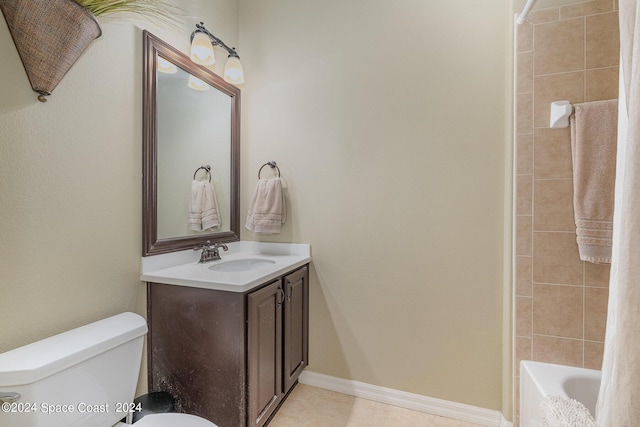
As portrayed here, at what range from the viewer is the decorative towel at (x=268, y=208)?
197 centimetres

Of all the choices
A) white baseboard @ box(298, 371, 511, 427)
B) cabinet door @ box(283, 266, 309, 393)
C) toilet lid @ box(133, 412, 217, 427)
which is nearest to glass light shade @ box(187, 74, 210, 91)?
cabinet door @ box(283, 266, 309, 393)

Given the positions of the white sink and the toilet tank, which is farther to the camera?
the white sink

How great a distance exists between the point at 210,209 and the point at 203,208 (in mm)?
64

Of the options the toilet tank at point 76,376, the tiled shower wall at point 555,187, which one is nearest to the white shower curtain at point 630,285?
the tiled shower wall at point 555,187

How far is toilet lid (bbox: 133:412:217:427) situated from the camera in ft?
3.67

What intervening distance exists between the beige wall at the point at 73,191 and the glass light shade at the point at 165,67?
0.12 m

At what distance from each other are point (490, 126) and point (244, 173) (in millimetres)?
1622

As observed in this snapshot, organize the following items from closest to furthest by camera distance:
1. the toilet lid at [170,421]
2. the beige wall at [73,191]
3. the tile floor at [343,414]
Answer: the beige wall at [73,191] → the toilet lid at [170,421] → the tile floor at [343,414]

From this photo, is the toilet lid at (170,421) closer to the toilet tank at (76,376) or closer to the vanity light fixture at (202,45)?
the toilet tank at (76,376)

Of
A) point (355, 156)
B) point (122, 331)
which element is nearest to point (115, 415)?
point (122, 331)

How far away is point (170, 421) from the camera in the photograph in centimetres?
114

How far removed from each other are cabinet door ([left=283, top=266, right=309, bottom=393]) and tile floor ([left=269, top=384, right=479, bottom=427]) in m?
0.16

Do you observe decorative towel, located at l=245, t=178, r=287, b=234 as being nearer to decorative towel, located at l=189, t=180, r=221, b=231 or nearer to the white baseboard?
decorative towel, located at l=189, t=180, r=221, b=231

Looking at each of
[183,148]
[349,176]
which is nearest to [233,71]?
[183,148]
